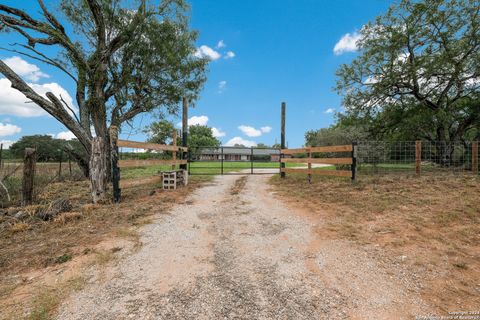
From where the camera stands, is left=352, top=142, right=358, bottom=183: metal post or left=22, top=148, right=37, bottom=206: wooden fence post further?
left=352, top=142, right=358, bottom=183: metal post

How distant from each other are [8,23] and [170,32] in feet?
15.9

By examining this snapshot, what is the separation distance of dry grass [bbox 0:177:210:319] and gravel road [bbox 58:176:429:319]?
246 millimetres

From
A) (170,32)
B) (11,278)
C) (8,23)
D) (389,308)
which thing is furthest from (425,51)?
(8,23)

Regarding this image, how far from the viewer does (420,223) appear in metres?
3.65

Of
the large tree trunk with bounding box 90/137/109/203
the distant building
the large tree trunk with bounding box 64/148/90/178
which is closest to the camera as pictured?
the large tree trunk with bounding box 90/137/109/203

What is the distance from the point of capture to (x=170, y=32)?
30.8ft

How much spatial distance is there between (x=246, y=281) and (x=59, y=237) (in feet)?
9.07

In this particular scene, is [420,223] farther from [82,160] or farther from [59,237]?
[82,160]

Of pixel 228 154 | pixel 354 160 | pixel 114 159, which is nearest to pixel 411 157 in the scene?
pixel 354 160

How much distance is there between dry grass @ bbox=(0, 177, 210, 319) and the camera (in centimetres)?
212

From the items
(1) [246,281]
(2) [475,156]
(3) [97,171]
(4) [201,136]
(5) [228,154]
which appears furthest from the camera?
(4) [201,136]

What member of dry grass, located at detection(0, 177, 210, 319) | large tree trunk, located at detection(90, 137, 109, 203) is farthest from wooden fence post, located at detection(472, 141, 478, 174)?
large tree trunk, located at detection(90, 137, 109, 203)

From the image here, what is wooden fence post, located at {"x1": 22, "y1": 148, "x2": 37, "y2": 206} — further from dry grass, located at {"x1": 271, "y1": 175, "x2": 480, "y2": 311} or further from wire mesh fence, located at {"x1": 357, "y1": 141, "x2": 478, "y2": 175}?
wire mesh fence, located at {"x1": 357, "y1": 141, "x2": 478, "y2": 175}

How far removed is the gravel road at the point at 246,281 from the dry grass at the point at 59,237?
9.7 inches
